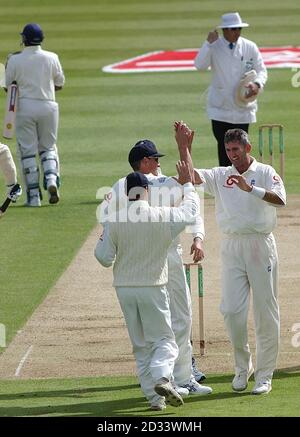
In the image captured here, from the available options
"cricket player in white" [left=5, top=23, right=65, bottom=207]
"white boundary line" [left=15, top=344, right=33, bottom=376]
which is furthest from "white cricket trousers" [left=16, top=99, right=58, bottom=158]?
"white boundary line" [left=15, top=344, right=33, bottom=376]

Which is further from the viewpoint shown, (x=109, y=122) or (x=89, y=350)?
(x=109, y=122)

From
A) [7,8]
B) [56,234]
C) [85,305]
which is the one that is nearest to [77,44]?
[7,8]

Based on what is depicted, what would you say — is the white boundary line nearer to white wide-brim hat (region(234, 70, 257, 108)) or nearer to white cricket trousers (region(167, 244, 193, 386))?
white cricket trousers (region(167, 244, 193, 386))

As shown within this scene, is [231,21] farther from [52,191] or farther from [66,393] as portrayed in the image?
[66,393]

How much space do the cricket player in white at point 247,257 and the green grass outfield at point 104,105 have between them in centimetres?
35

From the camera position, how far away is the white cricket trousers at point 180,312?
1058 centimetres

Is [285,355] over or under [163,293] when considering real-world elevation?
under

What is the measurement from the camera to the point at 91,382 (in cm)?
1133

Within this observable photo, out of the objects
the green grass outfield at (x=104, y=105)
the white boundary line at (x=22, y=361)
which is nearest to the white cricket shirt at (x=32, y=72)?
the green grass outfield at (x=104, y=105)

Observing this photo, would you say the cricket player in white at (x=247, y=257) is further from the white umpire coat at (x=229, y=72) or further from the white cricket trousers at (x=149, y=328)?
the white umpire coat at (x=229, y=72)

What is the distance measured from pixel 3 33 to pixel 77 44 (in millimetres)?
2408
